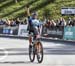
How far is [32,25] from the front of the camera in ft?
55.0

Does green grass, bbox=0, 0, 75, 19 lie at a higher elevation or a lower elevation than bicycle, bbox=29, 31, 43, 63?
higher

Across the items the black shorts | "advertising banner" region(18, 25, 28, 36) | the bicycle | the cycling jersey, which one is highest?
the cycling jersey

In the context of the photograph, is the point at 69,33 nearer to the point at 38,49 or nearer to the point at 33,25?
the point at 33,25

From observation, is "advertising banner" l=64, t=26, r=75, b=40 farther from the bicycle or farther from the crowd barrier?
the bicycle

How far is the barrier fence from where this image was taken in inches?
1230

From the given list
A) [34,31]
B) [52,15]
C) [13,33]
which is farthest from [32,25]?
[52,15]

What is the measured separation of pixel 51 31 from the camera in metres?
33.3

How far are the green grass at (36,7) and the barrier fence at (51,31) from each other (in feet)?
39.1

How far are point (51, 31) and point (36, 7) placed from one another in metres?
21.6

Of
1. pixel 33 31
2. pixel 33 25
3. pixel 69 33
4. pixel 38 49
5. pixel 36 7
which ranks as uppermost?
pixel 36 7

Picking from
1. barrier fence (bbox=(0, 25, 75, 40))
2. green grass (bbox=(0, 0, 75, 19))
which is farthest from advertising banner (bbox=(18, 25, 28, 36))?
green grass (bbox=(0, 0, 75, 19))

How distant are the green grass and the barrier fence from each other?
1190 cm

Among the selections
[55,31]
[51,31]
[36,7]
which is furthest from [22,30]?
[36,7]

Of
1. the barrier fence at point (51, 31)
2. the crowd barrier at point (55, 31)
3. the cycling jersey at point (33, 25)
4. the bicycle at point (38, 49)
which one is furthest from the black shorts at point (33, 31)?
the crowd barrier at point (55, 31)
